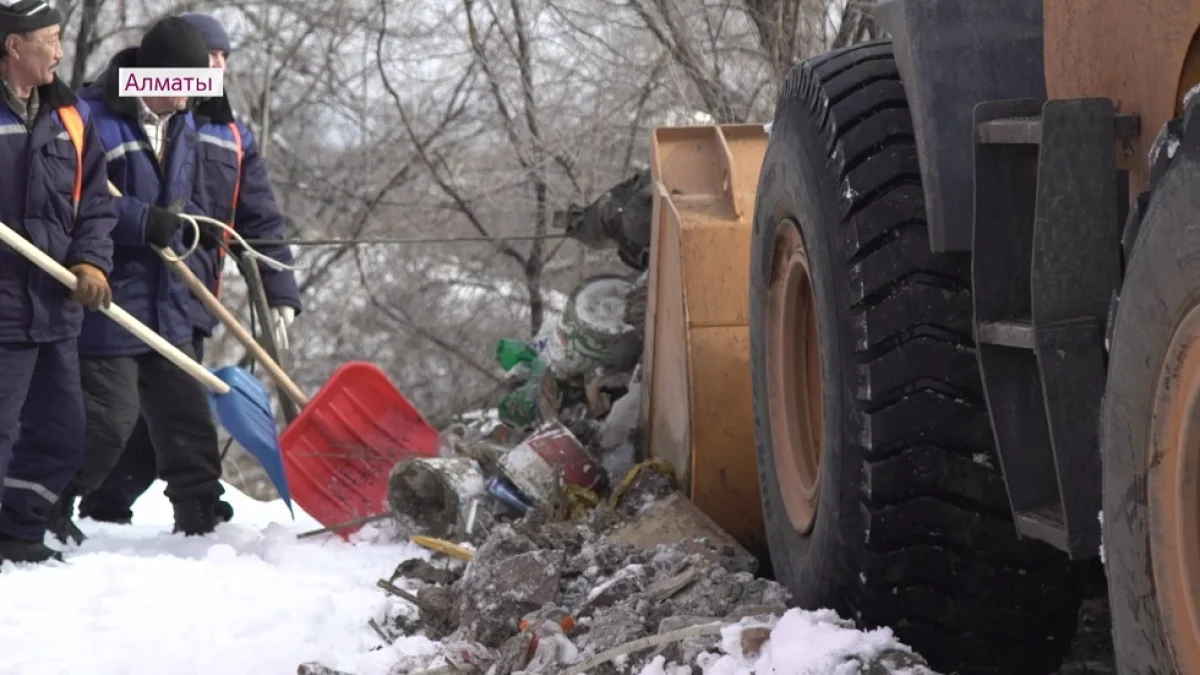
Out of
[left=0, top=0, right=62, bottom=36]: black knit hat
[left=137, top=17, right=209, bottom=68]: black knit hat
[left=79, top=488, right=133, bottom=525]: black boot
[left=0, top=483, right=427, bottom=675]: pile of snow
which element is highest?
[left=0, top=0, right=62, bottom=36]: black knit hat

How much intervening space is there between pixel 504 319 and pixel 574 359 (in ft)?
23.3

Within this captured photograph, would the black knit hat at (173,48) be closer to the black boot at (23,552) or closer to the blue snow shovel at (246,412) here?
the blue snow shovel at (246,412)

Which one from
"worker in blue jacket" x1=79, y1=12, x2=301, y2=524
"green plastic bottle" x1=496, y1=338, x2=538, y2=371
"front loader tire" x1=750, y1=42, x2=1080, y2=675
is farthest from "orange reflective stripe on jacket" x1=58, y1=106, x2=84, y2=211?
"front loader tire" x1=750, y1=42, x2=1080, y2=675

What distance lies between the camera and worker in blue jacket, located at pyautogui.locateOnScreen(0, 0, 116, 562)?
5.36 metres

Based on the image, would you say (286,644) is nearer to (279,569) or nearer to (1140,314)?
(279,569)

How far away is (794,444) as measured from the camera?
3391 millimetres

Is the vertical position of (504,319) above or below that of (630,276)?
below

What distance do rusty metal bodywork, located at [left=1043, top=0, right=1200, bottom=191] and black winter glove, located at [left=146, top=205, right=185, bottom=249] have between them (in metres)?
4.30

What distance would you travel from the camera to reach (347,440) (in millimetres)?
6402

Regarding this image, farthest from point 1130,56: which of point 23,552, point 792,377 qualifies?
point 23,552

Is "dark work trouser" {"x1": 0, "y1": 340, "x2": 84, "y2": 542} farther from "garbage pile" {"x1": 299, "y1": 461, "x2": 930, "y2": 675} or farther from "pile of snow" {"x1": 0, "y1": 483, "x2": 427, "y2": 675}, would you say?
"garbage pile" {"x1": 299, "y1": 461, "x2": 930, "y2": 675}

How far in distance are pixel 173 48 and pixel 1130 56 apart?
4901mm

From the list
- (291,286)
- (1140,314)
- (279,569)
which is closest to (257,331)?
(291,286)

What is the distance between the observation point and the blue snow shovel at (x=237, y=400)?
5871 mm
